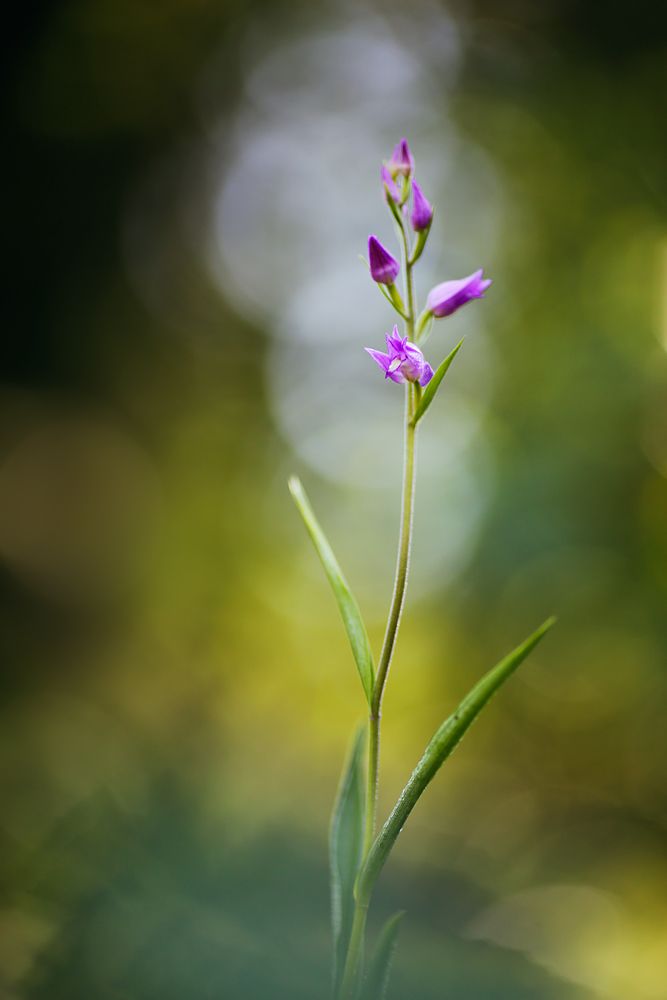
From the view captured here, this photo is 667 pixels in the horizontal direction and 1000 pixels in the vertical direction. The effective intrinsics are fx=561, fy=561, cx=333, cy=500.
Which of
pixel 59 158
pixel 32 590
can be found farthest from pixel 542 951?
pixel 59 158

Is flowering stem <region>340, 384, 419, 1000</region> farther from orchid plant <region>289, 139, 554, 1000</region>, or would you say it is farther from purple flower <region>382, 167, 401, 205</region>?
purple flower <region>382, 167, 401, 205</region>

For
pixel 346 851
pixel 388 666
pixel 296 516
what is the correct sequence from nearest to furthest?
pixel 388 666
pixel 346 851
pixel 296 516

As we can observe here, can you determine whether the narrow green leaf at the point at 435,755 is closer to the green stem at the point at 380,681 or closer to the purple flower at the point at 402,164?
the green stem at the point at 380,681

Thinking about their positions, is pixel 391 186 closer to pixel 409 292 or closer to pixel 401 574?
pixel 409 292

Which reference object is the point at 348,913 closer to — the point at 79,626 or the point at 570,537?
the point at 570,537

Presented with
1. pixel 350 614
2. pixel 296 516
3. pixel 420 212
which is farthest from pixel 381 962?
pixel 296 516
